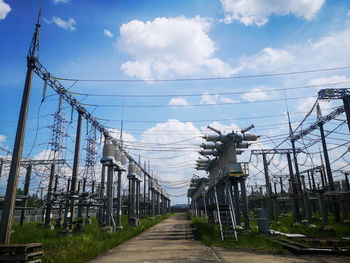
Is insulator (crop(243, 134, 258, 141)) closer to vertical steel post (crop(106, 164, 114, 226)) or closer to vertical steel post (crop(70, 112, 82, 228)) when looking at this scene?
vertical steel post (crop(106, 164, 114, 226))

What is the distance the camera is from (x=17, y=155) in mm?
11680

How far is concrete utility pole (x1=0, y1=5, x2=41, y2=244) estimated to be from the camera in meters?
10.8

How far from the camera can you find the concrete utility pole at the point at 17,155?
10.8m

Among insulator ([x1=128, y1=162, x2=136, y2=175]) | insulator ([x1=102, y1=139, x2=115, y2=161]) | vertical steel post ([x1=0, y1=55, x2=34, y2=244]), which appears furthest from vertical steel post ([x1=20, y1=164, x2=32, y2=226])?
vertical steel post ([x1=0, y1=55, x2=34, y2=244])

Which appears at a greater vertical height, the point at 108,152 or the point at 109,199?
the point at 108,152

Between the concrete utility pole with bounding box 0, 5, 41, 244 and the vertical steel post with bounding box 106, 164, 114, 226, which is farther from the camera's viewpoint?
the vertical steel post with bounding box 106, 164, 114, 226

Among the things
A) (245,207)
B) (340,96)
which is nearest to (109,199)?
(245,207)

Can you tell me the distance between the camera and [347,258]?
9.38m

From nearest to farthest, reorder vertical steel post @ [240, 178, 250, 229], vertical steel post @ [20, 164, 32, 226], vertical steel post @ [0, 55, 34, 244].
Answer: vertical steel post @ [0, 55, 34, 244] < vertical steel post @ [240, 178, 250, 229] < vertical steel post @ [20, 164, 32, 226]

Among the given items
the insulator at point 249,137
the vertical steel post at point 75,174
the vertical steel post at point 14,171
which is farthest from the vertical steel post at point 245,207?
the vertical steel post at point 14,171

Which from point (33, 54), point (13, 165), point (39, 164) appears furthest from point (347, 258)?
point (39, 164)

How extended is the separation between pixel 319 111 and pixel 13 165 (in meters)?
28.6

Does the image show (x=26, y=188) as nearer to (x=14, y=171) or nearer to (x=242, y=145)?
(x=14, y=171)

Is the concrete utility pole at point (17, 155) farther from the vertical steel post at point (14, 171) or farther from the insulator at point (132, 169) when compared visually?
the insulator at point (132, 169)
